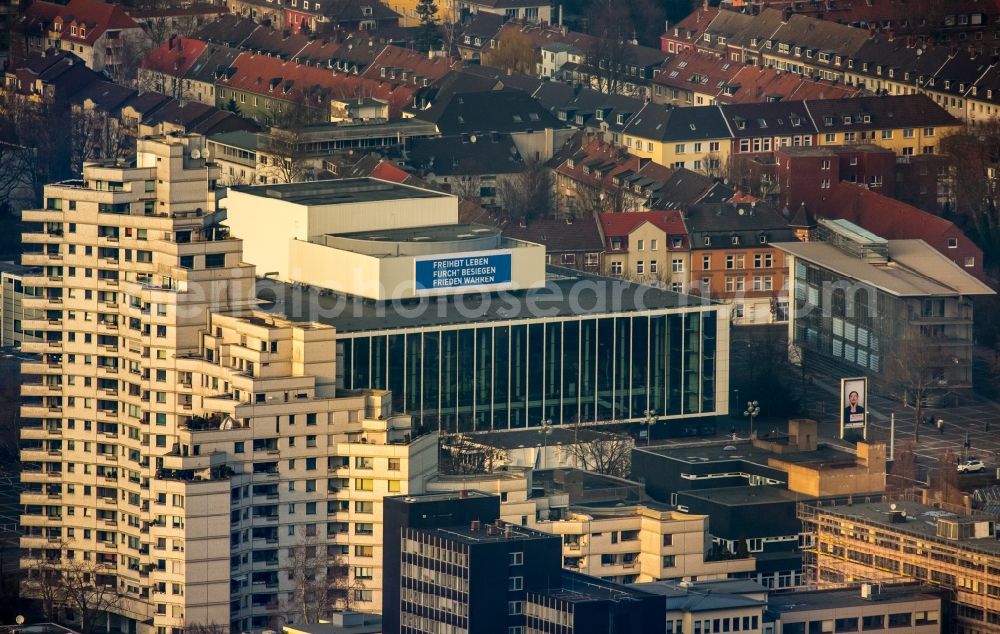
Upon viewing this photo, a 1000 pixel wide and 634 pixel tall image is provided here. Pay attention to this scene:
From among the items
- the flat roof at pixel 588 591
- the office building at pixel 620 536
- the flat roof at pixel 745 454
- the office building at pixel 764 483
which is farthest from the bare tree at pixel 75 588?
the flat roof at pixel 745 454

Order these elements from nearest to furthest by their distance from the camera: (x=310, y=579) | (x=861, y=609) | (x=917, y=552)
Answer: (x=861, y=609)
(x=917, y=552)
(x=310, y=579)

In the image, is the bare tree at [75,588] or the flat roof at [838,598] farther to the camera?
the bare tree at [75,588]

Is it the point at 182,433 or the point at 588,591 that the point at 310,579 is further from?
the point at 588,591

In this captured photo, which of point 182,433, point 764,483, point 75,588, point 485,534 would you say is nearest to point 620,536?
point 764,483

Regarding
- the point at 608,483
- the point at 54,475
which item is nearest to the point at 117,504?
the point at 54,475

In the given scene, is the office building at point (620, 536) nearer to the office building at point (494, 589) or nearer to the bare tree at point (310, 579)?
the bare tree at point (310, 579)

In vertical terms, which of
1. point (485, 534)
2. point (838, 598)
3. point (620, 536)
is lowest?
point (838, 598)

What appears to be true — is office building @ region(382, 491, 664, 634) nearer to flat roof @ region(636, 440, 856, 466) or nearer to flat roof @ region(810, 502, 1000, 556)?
flat roof @ region(810, 502, 1000, 556)
